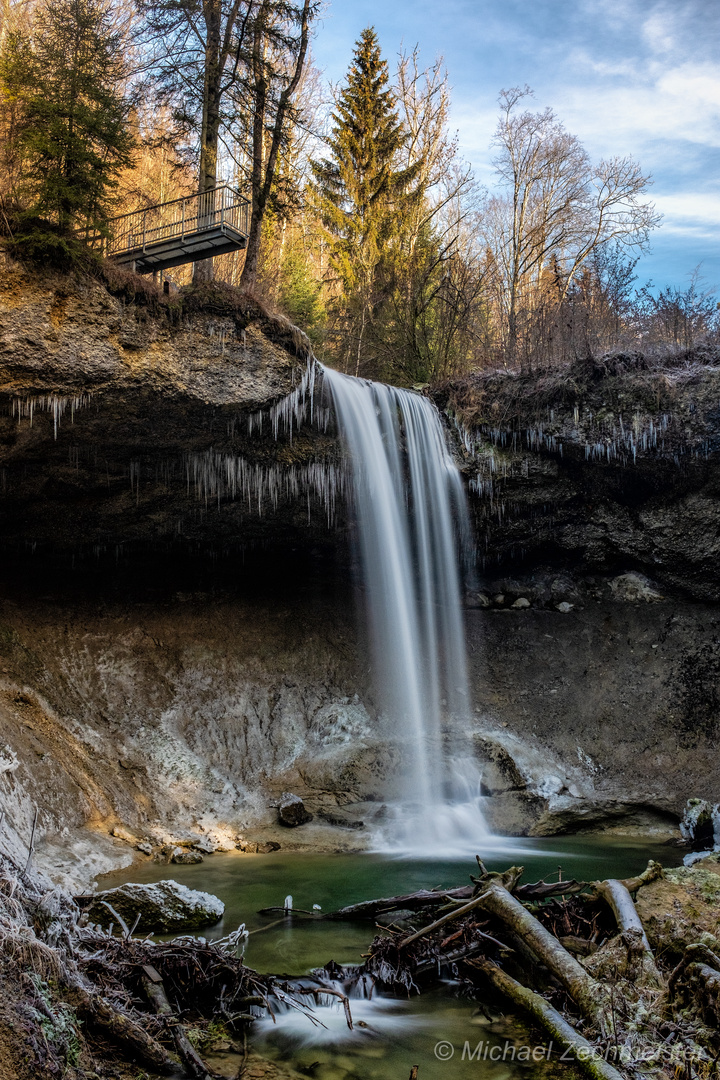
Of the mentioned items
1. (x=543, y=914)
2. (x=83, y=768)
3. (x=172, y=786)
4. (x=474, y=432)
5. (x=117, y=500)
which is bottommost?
(x=172, y=786)

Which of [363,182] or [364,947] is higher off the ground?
[363,182]

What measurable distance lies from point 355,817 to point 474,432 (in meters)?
6.95

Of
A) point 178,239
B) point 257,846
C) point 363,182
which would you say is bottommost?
point 257,846

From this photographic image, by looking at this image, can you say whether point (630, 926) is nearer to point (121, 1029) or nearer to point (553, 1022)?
point (553, 1022)

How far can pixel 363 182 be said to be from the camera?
69.4 ft

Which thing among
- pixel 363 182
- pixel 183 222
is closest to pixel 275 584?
pixel 183 222

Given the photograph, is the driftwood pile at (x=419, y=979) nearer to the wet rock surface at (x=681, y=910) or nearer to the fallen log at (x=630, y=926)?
the fallen log at (x=630, y=926)

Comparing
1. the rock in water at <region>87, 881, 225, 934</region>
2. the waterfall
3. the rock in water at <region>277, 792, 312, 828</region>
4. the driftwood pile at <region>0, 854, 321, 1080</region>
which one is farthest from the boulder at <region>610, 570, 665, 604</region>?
the driftwood pile at <region>0, 854, 321, 1080</region>

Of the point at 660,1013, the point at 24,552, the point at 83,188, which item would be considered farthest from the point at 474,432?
the point at 660,1013

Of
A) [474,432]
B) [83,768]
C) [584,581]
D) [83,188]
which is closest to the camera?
[83,188]

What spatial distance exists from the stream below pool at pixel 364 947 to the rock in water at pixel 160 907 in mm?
165

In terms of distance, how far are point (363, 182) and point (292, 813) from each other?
60.6ft

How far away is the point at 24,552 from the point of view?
11.9m

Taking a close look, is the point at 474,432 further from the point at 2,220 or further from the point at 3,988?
the point at 3,988
